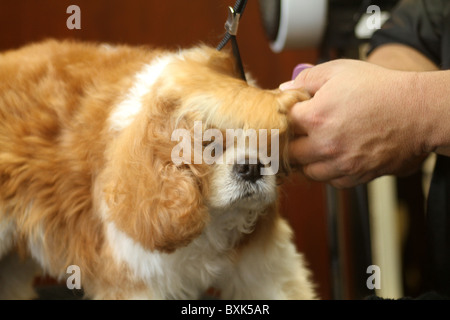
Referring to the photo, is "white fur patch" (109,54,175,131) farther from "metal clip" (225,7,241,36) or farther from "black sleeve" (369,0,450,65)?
"black sleeve" (369,0,450,65)

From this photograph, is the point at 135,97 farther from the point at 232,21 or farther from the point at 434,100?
the point at 434,100

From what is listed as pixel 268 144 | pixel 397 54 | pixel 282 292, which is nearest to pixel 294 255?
pixel 282 292

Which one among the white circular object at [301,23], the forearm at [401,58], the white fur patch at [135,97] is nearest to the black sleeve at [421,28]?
the forearm at [401,58]

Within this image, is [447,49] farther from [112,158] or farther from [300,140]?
[112,158]

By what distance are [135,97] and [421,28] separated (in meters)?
0.59

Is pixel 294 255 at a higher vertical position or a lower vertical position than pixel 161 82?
lower

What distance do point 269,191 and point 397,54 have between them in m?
0.47

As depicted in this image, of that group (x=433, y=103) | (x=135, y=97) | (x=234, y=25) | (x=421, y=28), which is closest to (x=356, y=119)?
(x=433, y=103)

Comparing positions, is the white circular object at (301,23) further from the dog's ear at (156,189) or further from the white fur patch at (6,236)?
the white fur patch at (6,236)

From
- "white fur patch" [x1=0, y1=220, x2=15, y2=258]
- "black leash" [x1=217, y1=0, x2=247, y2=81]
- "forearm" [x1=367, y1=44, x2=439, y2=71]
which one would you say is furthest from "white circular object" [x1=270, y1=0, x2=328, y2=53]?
"white fur patch" [x1=0, y1=220, x2=15, y2=258]

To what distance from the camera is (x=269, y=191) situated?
69cm

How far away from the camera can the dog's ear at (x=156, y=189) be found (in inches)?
26.3

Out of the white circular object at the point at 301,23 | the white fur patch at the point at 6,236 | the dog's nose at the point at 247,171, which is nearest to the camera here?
the dog's nose at the point at 247,171

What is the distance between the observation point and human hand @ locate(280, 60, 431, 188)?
69 cm
